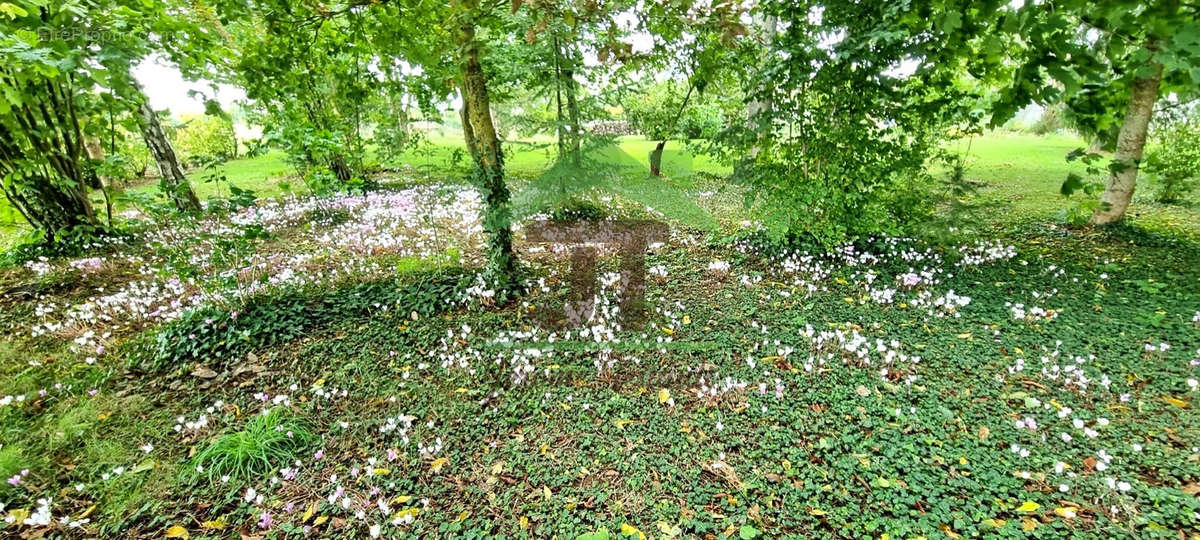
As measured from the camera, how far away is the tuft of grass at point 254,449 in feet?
10.3

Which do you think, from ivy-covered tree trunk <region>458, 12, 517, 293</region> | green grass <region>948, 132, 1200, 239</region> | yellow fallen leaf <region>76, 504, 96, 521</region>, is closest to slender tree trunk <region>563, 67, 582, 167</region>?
ivy-covered tree trunk <region>458, 12, 517, 293</region>

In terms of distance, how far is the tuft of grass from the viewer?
3152 mm

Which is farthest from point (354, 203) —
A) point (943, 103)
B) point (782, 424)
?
point (943, 103)

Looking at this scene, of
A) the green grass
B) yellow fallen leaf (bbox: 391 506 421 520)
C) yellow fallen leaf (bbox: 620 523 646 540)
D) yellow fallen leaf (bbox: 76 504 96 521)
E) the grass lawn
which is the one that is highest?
the green grass

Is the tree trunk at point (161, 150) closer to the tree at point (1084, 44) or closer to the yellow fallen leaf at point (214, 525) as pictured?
the yellow fallen leaf at point (214, 525)

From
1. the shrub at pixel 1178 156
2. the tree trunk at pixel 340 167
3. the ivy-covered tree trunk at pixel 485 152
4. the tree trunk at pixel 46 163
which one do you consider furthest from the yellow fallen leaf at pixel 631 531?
the tree trunk at pixel 340 167

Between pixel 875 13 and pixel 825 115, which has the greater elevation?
pixel 875 13

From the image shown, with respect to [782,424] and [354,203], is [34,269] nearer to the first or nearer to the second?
[354,203]

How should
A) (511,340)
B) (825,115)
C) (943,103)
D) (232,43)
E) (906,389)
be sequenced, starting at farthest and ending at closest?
(232,43), (825,115), (943,103), (511,340), (906,389)

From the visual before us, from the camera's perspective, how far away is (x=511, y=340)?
4551 mm

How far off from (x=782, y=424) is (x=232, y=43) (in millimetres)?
8737

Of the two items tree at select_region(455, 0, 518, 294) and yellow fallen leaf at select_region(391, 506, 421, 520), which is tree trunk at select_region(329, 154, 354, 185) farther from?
yellow fallen leaf at select_region(391, 506, 421, 520)

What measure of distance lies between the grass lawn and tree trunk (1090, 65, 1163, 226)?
536 millimetres

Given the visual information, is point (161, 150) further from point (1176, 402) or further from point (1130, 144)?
point (1130, 144)
